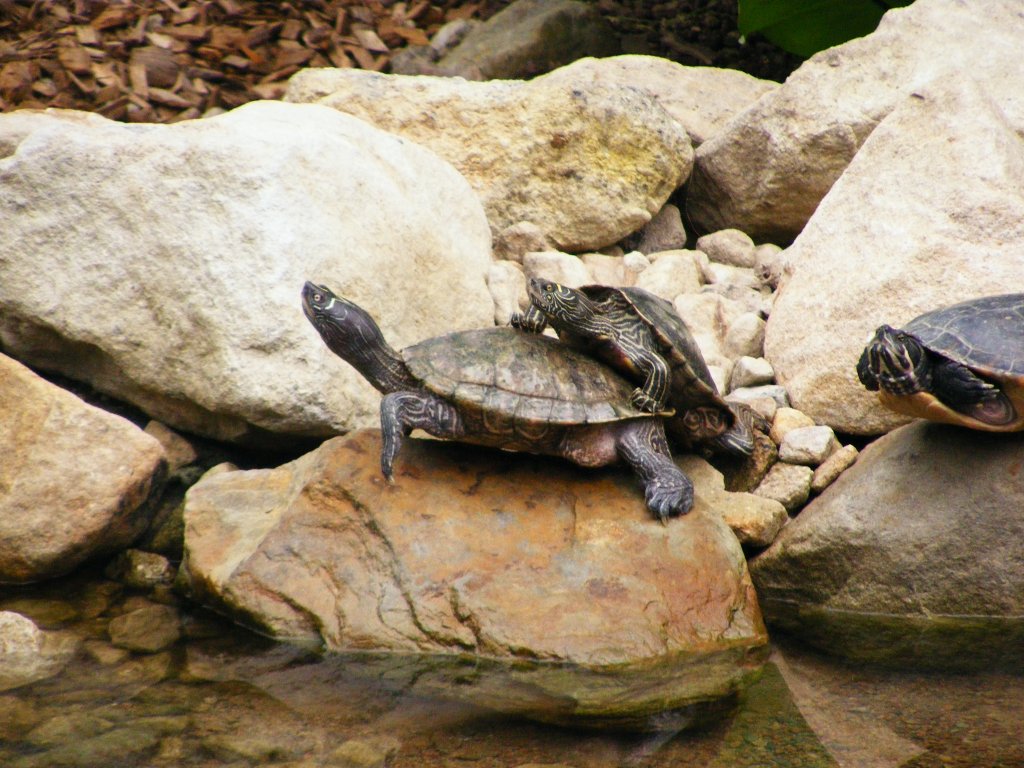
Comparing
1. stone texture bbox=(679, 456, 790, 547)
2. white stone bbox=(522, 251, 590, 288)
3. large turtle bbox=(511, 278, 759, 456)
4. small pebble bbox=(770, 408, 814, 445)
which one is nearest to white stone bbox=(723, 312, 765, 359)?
small pebble bbox=(770, 408, 814, 445)

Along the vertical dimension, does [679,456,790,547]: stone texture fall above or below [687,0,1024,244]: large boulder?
below

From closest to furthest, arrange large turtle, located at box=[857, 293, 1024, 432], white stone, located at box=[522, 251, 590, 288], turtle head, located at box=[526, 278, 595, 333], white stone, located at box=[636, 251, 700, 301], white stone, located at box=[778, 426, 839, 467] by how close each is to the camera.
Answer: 1. large turtle, located at box=[857, 293, 1024, 432]
2. turtle head, located at box=[526, 278, 595, 333]
3. white stone, located at box=[778, 426, 839, 467]
4. white stone, located at box=[522, 251, 590, 288]
5. white stone, located at box=[636, 251, 700, 301]

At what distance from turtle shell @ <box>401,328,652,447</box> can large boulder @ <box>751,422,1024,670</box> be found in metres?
0.77

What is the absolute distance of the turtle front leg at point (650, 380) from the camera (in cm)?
325

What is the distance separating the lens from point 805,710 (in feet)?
8.54

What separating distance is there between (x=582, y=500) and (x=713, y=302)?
1778 mm

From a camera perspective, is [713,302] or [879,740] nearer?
[879,740]

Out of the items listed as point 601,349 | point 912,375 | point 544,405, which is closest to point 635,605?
point 544,405

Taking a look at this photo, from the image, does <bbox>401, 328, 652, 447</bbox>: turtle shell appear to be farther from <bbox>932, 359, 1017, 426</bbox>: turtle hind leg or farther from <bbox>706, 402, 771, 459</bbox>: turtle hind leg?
<bbox>932, 359, 1017, 426</bbox>: turtle hind leg

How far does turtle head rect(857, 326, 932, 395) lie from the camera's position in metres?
2.96

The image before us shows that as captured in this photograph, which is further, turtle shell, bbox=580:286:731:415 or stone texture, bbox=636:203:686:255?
stone texture, bbox=636:203:686:255

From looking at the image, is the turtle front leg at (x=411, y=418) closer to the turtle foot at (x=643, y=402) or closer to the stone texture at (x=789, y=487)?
the turtle foot at (x=643, y=402)

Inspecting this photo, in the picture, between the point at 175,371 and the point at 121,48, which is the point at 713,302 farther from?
the point at 121,48

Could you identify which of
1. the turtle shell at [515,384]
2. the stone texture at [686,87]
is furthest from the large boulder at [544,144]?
the turtle shell at [515,384]
